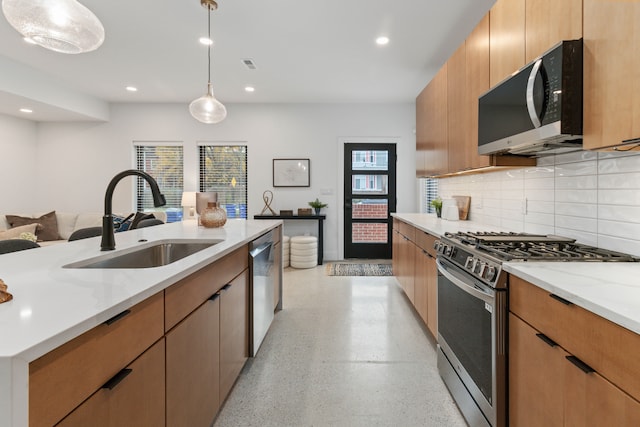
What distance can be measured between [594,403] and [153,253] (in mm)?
2040

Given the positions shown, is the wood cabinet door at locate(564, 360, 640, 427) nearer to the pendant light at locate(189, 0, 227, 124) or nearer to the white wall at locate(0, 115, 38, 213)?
the pendant light at locate(189, 0, 227, 124)

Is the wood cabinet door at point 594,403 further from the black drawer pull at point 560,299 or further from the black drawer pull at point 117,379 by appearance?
the black drawer pull at point 117,379

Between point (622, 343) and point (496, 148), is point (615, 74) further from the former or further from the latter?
point (622, 343)

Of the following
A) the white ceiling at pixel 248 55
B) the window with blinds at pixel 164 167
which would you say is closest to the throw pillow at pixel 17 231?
the window with blinds at pixel 164 167

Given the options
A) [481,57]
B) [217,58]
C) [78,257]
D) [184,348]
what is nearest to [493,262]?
[184,348]

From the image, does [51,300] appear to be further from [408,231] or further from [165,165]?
[165,165]

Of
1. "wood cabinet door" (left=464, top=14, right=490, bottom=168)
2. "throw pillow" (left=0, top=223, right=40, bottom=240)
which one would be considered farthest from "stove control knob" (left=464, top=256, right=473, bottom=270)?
"throw pillow" (left=0, top=223, right=40, bottom=240)

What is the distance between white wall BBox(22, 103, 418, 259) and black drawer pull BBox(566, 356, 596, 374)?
4690 mm

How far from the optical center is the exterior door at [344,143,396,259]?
5613 millimetres

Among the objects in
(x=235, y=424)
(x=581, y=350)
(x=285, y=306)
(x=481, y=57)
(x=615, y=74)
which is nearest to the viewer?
(x=581, y=350)

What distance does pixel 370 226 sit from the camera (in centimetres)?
568

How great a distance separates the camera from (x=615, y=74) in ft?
3.92

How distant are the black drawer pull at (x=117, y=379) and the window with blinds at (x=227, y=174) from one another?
5006 millimetres

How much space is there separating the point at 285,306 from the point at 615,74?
9.81 feet
